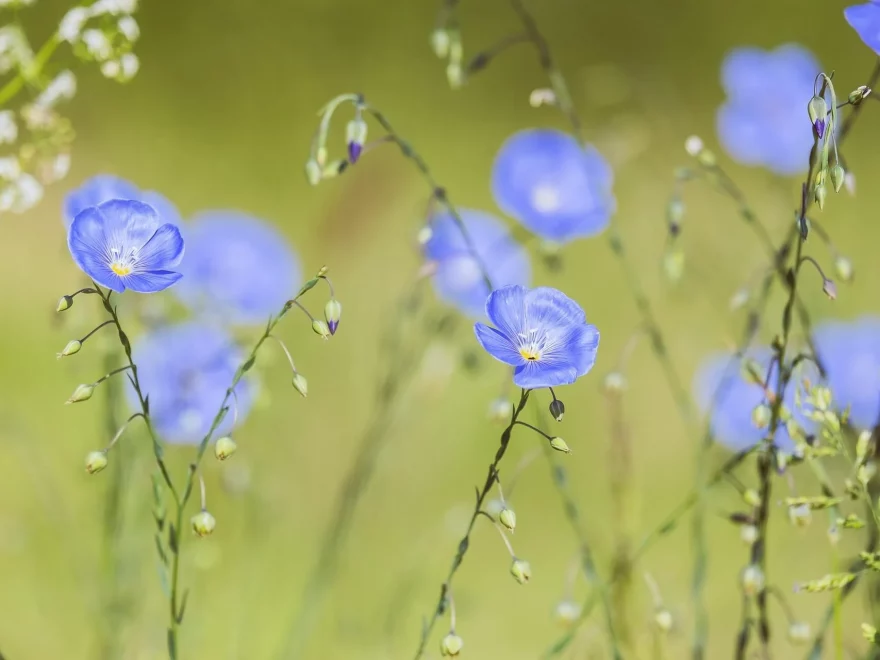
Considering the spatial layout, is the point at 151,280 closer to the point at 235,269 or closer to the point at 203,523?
the point at 203,523

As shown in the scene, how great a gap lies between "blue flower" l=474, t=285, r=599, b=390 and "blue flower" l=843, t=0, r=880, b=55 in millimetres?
183

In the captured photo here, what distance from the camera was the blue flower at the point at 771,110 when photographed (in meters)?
0.81

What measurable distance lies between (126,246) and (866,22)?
356mm

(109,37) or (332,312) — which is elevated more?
(109,37)

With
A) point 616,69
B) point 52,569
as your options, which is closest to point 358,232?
point 616,69

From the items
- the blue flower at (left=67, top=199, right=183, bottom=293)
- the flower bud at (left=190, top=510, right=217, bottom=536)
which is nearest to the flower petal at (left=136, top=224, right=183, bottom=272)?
the blue flower at (left=67, top=199, right=183, bottom=293)

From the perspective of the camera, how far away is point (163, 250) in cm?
36

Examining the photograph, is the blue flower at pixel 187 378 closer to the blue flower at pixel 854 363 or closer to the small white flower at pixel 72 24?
the small white flower at pixel 72 24

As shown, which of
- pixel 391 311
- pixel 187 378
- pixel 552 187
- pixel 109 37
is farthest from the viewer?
pixel 391 311

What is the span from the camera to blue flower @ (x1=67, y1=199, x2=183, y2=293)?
1.11 ft

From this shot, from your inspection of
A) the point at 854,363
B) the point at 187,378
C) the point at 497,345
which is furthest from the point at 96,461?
the point at 854,363

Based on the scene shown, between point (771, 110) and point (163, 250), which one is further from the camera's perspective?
point (771, 110)

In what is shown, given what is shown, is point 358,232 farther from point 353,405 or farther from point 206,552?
point 206,552

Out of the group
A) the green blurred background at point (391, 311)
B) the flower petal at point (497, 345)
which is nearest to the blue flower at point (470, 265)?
the green blurred background at point (391, 311)
